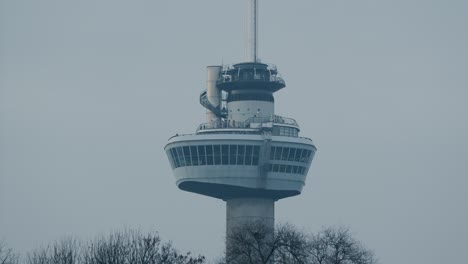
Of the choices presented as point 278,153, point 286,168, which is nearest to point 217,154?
point 278,153

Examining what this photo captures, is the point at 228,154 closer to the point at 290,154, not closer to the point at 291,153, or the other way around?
Answer: the point at 290,154

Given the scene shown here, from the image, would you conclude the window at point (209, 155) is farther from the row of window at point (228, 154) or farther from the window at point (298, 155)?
the window at point (298, 155)

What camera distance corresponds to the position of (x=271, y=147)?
19312 cm

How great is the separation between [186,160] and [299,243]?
6890 cm

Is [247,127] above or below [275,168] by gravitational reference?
above

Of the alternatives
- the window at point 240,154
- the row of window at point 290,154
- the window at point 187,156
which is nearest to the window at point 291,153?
the row of window at point 290,154

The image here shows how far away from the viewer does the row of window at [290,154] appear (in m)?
194

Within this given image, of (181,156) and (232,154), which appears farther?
(181,156)

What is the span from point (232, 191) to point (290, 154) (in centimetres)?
1020

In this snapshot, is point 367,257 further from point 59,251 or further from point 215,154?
point 215,154

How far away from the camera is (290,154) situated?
196 m

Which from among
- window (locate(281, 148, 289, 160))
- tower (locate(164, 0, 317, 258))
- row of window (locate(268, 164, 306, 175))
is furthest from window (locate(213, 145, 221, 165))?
window (locate(281, 148, 289, 160))

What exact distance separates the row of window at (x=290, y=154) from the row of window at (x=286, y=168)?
107cm

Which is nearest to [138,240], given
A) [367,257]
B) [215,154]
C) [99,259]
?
[99,259]
